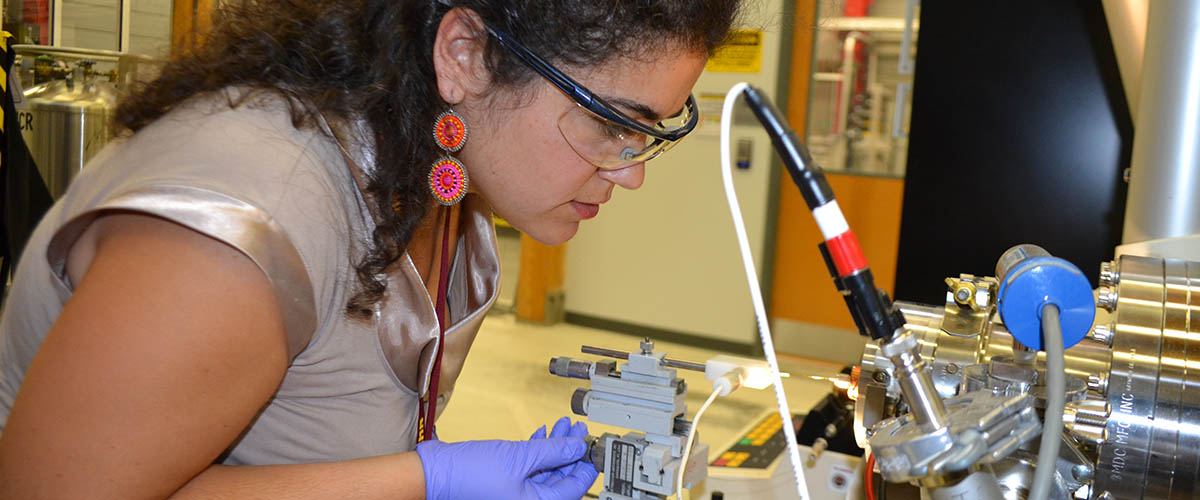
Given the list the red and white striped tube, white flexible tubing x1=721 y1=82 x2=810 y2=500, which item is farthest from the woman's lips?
the red and white striped tube

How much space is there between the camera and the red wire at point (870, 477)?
3.01ft

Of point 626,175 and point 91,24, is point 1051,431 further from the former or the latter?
point 91,24

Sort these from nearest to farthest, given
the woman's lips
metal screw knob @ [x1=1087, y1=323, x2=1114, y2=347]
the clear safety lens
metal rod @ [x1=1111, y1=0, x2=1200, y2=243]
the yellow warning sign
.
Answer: metal screw knob @ [x1=1087, y1=323, x2=1114, y2=347] → the clear safety lens → the woman's lips → metal rod @ [x1=1111, y1=0, x2=1200, y2=243] → the yellow warning sign

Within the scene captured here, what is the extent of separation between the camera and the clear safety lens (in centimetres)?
89

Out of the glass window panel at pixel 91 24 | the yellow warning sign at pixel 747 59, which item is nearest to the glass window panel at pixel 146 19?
the glass window panel at pixel 91 24

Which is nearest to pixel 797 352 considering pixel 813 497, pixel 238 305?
pixel 813 497

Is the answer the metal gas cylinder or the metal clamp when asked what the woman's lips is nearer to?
the metal clamp

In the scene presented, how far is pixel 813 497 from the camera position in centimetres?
121

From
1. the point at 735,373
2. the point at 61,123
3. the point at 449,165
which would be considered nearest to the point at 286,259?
the point at 449,165

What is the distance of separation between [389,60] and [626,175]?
0.89 ft

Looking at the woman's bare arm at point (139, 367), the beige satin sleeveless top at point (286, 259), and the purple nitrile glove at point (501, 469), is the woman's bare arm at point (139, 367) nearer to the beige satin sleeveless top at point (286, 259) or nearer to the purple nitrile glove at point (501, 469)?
the beige satin sleeveless top at point (286, 259)

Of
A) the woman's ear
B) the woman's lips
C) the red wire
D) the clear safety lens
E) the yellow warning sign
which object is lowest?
the red wire

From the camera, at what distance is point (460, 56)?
0.88 m

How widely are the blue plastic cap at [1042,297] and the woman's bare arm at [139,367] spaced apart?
54cm
